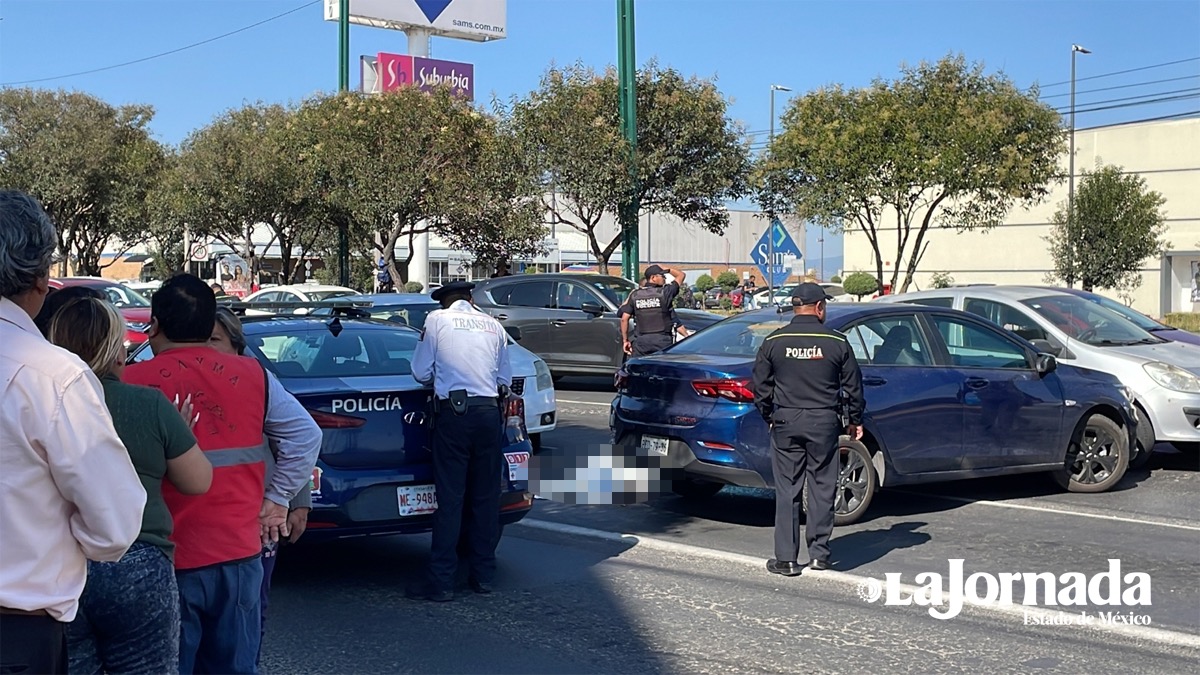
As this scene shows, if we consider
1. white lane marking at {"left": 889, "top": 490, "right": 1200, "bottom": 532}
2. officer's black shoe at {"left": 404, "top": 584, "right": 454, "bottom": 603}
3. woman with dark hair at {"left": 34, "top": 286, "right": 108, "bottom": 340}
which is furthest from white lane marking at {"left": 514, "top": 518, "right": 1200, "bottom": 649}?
woman with dark hair at {"left": 34, "top": 286, "right": 108, "bottom": 340}

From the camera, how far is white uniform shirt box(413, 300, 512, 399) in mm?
6555

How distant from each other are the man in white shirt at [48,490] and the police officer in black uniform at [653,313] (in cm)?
1051

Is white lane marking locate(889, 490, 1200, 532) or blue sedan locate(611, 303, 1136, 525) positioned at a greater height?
blue sedan locate(611, 303, 1136, 525)

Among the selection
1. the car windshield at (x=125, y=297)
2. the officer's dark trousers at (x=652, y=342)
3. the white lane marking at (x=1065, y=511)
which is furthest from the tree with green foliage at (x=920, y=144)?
the white lane marking at (x=1065, y=511)

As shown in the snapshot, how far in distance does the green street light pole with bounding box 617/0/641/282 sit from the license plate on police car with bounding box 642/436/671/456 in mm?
14181

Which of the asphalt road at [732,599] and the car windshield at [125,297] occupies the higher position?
the car windshield at [125,297]

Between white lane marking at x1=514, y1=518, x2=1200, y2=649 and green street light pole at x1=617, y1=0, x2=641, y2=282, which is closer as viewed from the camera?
white lane marking at x1=514, y1=518, x2=1200, y2=649

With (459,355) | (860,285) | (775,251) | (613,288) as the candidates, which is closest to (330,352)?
(459,355)

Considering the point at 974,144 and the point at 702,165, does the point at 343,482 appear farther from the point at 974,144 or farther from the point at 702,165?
the point at 702,165

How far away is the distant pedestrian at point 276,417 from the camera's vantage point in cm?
426

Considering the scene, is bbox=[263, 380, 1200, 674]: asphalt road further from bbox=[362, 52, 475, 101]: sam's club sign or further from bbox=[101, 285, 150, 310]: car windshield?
bbox=[362, 52, 475, 101]: sam's club sign

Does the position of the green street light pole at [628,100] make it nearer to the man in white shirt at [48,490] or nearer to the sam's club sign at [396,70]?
the sam's club sign at [396,70]

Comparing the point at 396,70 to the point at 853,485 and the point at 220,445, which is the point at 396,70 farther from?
the point at 220,445

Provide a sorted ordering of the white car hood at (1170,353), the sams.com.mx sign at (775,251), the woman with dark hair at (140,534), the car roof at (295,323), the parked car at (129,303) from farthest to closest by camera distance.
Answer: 1. the sams.com.mx sign at (775,251)
2. the parked car at (129,303)
3. the white car hood at (1170,353)
4. the car roof at (295,323)
5. the woman with dark hair at (140,534)
